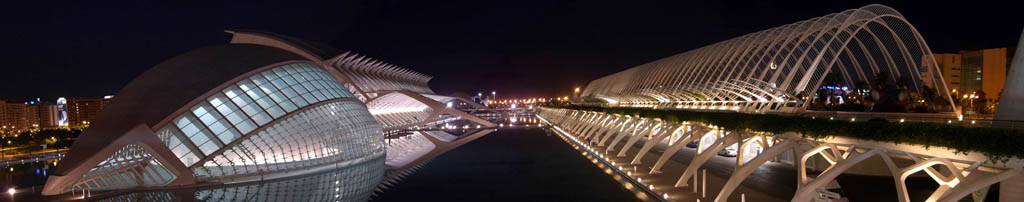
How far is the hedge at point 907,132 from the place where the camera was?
10.8m

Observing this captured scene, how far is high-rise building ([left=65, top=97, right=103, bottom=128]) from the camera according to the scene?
5354 inches

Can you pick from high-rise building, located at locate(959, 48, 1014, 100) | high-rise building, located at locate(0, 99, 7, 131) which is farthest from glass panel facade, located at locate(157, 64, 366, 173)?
high-rise building, located at locate(0, 99, 7, 131)

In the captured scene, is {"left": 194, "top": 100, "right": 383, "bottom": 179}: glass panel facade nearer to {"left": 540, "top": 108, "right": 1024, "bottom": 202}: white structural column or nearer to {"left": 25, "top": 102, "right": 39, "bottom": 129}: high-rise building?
{"left": 540, "top": 108, "right": 1024, "bottom": 202}: white structural column

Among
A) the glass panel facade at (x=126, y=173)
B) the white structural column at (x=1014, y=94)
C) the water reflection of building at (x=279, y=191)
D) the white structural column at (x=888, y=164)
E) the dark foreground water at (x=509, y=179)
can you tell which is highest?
the white structural column at (x=1014, y=94)

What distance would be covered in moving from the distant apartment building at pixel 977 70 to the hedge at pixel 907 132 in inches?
2346

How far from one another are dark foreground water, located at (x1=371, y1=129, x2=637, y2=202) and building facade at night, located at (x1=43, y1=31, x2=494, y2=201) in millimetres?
2440

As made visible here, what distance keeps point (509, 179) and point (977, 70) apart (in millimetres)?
67942

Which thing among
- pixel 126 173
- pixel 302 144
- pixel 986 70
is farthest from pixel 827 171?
pixel 986 70

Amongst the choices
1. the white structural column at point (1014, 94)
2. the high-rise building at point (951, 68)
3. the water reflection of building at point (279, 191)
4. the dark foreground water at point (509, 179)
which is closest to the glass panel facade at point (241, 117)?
the water reflection of building at point (279, 191)

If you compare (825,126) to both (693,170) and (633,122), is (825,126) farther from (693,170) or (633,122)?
(633,122)

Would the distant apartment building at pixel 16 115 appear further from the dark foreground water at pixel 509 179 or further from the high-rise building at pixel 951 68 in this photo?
the high-rise building at pixel 951 68

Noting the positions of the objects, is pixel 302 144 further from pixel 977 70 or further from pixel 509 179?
pixel 977 70

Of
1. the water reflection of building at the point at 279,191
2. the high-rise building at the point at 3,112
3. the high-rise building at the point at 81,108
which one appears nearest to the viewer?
the water reflection of building at the point at 279,191

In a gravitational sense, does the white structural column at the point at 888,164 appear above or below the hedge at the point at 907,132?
below
